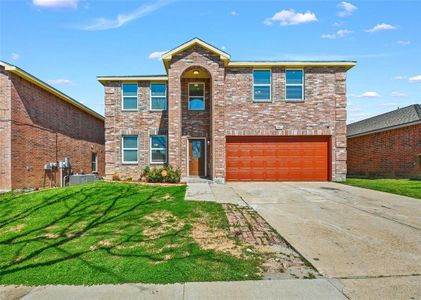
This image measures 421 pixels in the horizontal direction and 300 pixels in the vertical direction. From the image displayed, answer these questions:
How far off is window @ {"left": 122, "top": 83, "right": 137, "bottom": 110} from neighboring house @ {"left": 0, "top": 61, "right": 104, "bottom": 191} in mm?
3617

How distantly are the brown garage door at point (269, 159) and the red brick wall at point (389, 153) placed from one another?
16.6 ft

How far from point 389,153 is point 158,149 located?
47.6 ft

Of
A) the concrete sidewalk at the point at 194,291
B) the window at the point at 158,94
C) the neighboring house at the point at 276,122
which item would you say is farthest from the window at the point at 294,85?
the concrete sidewalk at the point at 194,291

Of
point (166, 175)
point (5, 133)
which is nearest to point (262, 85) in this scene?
point (166, 175)

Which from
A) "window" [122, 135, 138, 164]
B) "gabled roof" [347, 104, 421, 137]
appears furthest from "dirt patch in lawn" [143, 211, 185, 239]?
"gabled roof" [347, 104, 421, 137]

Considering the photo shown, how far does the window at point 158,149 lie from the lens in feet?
51.3

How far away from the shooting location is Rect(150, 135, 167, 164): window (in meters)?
15.6

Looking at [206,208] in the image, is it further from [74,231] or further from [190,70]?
[190,70]

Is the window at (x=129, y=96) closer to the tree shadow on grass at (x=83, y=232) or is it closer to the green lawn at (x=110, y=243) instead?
the tree shadow on grass at (x=83, y=232)

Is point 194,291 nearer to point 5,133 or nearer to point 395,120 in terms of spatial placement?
point 5,133

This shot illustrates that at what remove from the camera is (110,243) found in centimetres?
495

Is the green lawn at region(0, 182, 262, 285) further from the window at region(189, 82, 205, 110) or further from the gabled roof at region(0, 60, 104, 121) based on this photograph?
the window at region(189, 82, 205, 110)

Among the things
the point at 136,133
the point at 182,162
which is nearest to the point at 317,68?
the point at 182,162

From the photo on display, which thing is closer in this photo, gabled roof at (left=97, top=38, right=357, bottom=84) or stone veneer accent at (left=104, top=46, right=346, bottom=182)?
gabled roof at (left=97, top=38, right=357, bottom=84)
